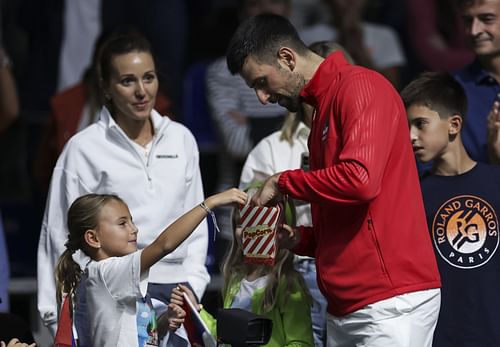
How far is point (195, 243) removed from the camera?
18.4 feet

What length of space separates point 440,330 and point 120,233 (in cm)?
135

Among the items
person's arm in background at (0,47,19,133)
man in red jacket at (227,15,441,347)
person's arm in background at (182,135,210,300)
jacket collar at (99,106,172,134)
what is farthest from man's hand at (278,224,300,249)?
person's arm in background at (0,47,19,133)

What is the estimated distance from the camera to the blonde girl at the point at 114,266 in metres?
4.60

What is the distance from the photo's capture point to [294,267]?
541cm

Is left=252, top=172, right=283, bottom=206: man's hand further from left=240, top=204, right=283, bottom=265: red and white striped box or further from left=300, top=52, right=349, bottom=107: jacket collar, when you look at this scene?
left=300, top=52, right=349, bottom=107: jacket collar

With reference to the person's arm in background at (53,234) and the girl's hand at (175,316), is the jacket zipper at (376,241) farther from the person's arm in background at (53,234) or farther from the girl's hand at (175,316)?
the person's arm in background at (53,234)

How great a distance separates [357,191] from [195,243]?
151 centimetres

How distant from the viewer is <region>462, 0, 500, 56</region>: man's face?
20.0ft

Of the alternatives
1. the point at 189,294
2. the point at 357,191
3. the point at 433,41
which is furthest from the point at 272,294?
the point at 433,41

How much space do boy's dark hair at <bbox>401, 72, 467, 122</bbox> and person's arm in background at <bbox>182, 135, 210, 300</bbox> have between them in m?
0.98

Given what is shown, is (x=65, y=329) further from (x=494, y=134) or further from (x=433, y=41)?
(x=433, y=41)

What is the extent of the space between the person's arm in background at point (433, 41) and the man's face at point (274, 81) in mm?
3974

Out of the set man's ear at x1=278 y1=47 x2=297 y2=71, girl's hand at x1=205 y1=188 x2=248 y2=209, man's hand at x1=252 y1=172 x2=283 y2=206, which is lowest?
girl's hand at x1=205 y1=188 x2=248 y2=209

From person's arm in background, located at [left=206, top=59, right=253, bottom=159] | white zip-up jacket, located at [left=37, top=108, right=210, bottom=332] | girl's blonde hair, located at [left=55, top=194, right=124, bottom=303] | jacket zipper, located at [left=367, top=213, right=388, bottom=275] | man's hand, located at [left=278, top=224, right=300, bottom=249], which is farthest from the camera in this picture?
person's arm in background, located at [left=206, top=59, right=253, bottom=159]
